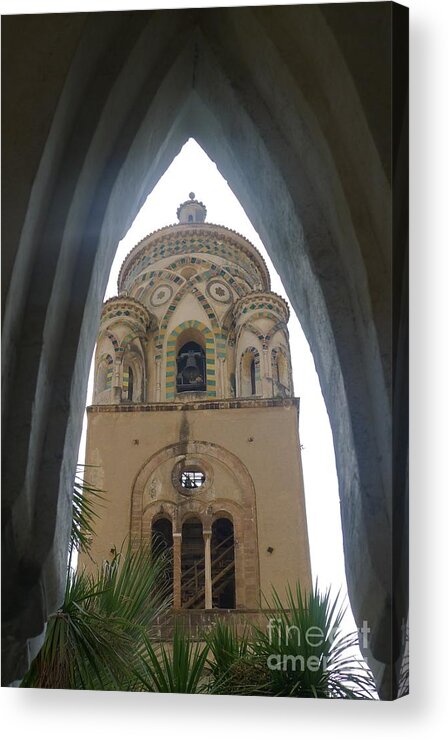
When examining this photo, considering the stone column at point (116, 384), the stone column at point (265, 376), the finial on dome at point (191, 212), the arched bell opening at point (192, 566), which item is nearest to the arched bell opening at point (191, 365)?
the stone column at point (265, 376)

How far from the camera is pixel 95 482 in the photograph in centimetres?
818

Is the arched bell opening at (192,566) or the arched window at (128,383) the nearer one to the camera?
the arched bell opening at (192,566)

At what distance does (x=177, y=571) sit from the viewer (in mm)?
7930

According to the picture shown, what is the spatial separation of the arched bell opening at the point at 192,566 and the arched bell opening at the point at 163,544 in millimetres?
106

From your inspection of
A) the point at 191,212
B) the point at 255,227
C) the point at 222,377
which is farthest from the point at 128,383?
the point at 255,227

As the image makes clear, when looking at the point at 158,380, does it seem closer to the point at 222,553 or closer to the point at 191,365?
the point at 191,365

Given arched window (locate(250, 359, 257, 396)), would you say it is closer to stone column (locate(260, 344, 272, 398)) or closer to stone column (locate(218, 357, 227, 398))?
stone column (locate(260, 344, 272, 398))

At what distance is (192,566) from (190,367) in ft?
8.27

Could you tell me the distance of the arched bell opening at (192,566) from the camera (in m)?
7.00

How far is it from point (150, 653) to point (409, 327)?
2.01 metres

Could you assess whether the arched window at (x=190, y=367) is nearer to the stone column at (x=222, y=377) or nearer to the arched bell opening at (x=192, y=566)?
the stone column at (x=222, y=377)

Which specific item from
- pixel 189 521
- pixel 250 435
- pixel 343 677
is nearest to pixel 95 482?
pixel 189 521

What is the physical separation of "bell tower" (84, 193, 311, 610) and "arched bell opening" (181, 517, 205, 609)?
18 millimetres

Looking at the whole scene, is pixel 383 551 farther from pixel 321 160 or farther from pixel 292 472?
pixel 292 472
